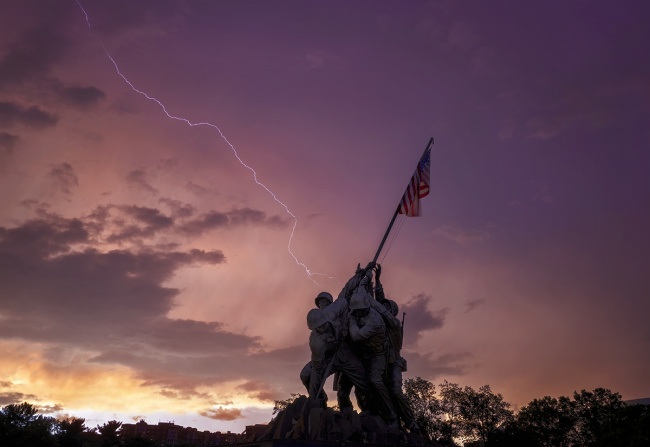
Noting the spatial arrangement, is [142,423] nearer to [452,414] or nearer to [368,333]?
[452,414]

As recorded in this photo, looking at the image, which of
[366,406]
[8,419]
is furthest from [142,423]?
[366,406]

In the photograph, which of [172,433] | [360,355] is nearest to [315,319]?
[360,355]

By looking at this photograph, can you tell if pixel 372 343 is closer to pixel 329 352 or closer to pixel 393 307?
pixel 329 352

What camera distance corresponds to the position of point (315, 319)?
55.5 feet

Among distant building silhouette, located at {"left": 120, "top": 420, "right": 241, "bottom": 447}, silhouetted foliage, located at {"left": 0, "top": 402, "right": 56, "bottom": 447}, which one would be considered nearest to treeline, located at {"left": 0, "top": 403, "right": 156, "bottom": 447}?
silhouetted foliage, located at {"left": 0, "top": 402, "right": 56, "bottom": 447}

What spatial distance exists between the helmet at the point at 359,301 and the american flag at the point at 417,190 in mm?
4890

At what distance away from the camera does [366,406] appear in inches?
681

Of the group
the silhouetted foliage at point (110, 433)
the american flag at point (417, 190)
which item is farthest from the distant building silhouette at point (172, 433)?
the american flag at point (417, 190)

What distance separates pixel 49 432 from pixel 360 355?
22852mm

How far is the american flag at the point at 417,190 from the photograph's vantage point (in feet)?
69.4

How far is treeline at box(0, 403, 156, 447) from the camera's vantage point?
30047 mm

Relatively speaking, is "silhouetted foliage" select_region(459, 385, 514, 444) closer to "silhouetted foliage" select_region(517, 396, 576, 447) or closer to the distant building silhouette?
"silhouetted foliage" select_region(517, 396, 576, 447)

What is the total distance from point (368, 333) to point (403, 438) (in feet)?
10.6

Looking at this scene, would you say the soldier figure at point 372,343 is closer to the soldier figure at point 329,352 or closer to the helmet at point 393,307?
the soldier figure at point 329,352
